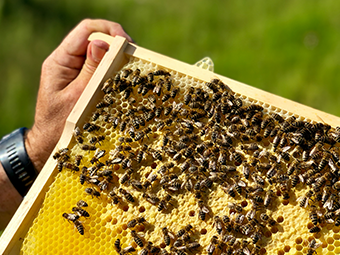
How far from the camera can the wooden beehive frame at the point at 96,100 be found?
149 inches

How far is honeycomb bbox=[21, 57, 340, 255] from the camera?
355 centimetres

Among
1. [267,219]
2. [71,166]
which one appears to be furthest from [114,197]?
[267,219]

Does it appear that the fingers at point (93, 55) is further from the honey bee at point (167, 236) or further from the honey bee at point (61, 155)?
the honey bee at point (167, 236)

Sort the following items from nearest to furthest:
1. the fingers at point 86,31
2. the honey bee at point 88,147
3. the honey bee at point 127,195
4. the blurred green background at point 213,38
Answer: the honey bee at point 127,195, the honey bee at point 88,147, the fingers at point 86,31, the blurred green background at point 213,38

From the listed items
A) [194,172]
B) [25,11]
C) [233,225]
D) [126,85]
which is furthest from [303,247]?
[25,11]

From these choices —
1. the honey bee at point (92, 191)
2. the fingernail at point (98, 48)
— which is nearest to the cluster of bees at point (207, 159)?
the honey bee at point (92, 191)

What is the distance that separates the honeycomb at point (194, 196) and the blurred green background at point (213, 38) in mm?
5289

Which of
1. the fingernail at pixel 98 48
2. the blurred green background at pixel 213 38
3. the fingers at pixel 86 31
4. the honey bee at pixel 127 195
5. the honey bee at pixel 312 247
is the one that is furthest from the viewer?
the blurred green background at pixel 213 38

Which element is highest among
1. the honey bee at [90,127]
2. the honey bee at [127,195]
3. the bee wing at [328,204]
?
the bee wing at [328,204]

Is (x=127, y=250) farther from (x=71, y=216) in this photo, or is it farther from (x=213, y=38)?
(x=213, y=38)

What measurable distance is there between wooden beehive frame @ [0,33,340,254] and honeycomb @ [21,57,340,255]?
0.25ft

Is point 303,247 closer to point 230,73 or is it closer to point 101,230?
point 101,230

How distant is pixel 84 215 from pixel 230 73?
21.3 feet

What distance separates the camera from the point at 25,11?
1120 cm
